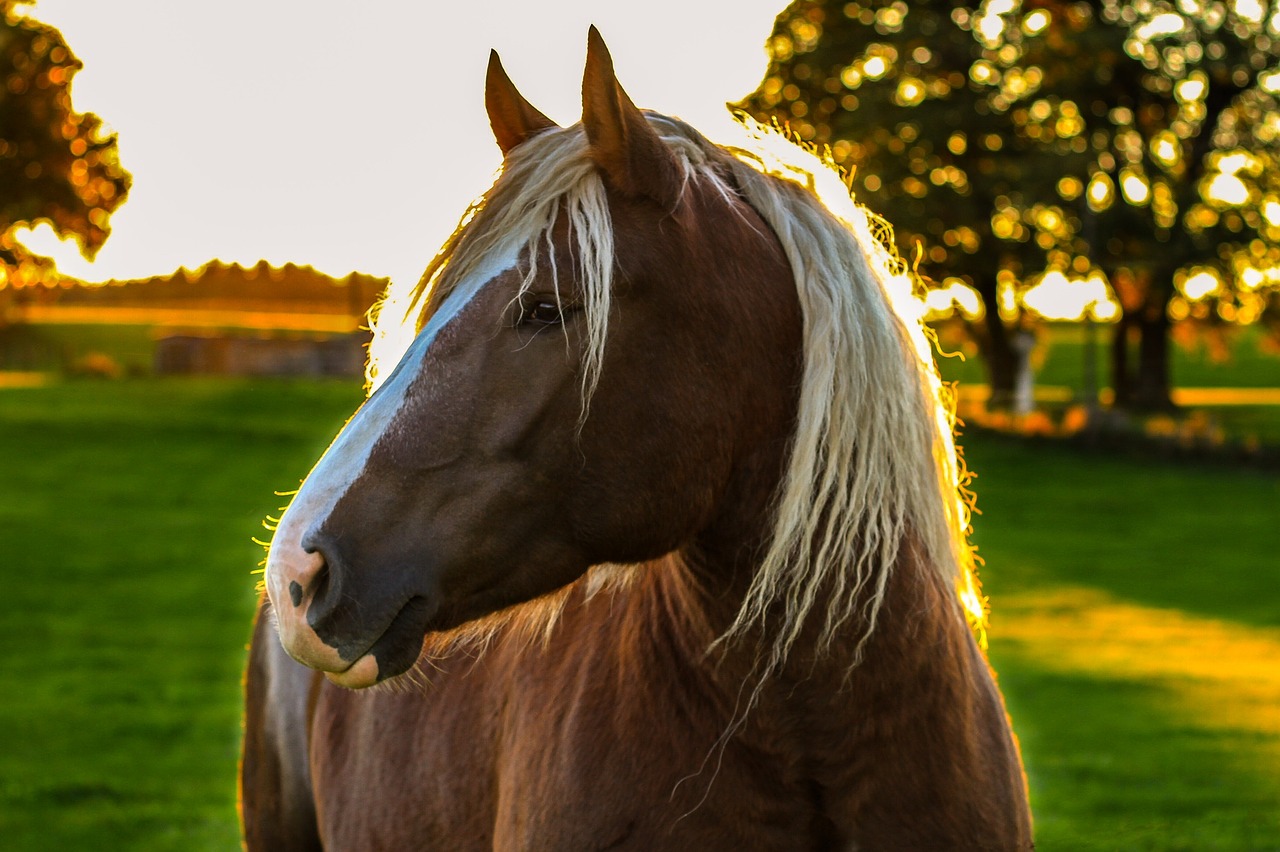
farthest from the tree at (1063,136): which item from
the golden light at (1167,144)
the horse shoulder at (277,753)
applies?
the horse shoulder at (277,753)

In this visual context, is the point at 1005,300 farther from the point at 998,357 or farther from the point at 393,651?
the point at 393,651

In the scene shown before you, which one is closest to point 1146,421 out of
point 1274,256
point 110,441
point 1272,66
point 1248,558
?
point 1274,256

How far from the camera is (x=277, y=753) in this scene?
364 cm

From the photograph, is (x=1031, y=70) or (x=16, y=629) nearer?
(x=16, y=629)

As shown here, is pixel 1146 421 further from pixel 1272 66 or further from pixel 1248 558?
pixel 1248 558

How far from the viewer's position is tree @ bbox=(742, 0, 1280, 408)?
25.4 meters

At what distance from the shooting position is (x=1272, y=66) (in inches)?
1013

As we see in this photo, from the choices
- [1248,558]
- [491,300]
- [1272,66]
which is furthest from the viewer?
[1272,66]

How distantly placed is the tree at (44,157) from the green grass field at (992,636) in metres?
3.98

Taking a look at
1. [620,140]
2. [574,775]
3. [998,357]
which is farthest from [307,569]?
[998,357]

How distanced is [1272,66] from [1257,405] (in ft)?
38.5

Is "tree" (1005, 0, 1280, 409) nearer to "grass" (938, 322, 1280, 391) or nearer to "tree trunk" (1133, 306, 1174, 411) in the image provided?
"tree trunk" (1133, 306, 1174, 411)

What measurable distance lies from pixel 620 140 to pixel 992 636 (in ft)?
37.0

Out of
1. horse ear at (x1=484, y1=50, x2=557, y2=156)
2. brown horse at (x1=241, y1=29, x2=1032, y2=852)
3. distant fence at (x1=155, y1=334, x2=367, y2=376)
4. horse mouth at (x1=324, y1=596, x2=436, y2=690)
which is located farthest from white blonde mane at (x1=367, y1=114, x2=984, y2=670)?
distant fence at (x1=155, y1=334, x2=367, y2=376)
